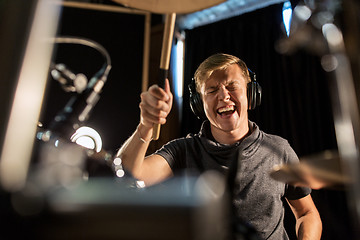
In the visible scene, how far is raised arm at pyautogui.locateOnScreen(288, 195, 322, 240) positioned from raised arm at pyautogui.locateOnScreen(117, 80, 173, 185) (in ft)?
1.89

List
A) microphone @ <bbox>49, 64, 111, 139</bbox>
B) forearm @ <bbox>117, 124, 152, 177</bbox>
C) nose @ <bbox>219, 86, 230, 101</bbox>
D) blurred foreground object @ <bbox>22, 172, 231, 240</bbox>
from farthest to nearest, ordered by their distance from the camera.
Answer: nose @ <bbox>219, 86, 230, 101</bbox>
forearm @ <bbox>117, 124, 152, 177</bbox>
microphone @ <bbox>49, 64, 111, 139</bbox>
blurred foreground object @ <bbox>22, 172, 231, 240</bbox>

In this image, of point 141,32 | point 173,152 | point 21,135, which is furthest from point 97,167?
point 141,32

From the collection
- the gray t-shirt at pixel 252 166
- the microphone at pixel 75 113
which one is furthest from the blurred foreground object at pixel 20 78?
the gray t-shirt at pixel 252 166

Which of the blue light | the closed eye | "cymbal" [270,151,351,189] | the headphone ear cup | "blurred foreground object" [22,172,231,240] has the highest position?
the blue light

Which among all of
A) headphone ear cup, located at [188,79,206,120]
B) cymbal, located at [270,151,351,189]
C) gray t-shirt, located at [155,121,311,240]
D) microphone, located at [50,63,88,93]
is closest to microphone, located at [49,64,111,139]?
microphone, located at [50,63,88,93]

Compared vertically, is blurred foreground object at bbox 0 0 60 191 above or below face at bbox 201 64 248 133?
below

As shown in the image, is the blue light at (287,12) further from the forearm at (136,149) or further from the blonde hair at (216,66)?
the forearm at (136,149)

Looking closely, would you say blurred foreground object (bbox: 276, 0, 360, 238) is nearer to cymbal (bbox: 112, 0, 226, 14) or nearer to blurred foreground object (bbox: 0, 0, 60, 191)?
cymbal (bbox: 112, 0, 226, 14)

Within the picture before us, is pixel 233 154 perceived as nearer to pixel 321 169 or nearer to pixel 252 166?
pixel 252 166

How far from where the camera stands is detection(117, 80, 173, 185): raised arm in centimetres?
83

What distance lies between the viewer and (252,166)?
Answer: 1277mm

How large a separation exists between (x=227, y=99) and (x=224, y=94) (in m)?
0.03

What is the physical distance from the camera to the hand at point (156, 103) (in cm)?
80

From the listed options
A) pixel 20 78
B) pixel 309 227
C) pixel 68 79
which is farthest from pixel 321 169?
pixel 309 227
